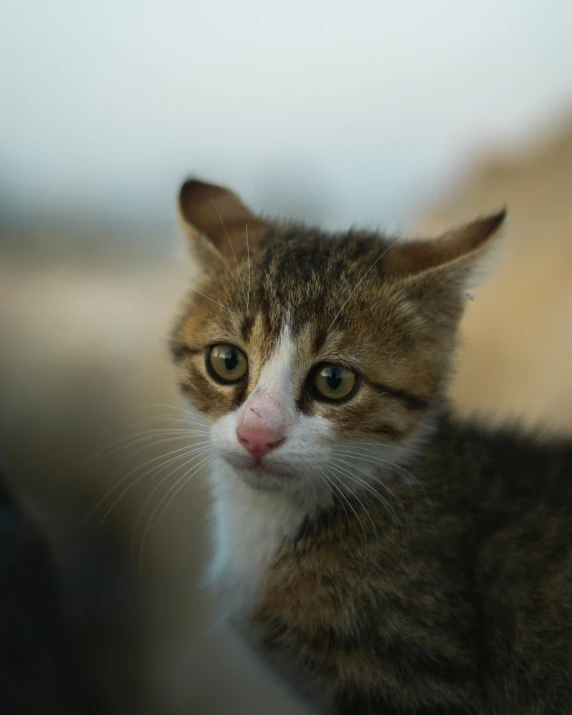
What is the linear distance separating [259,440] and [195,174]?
0.66 meters

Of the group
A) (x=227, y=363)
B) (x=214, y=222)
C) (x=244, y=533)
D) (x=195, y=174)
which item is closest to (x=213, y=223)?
(x=214, y=222)

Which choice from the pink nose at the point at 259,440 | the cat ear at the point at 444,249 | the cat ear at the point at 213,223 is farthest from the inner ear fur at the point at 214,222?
the pink nose at the point at 259,440

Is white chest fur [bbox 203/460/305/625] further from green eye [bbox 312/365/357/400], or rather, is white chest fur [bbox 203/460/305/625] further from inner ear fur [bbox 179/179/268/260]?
inner ear fur [bbox 179/179/268/260]

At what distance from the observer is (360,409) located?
3.11 ft

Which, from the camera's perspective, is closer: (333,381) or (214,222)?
(333,381)

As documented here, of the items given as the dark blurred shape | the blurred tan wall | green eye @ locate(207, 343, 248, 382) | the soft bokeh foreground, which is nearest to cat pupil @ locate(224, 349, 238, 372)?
green eye @ locate(207, 343, 248, 382)

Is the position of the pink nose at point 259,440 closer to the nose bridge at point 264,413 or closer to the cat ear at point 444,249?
the nose bridge at point 264,413

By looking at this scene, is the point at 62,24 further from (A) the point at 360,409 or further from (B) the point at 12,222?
(A) the point at 360,409

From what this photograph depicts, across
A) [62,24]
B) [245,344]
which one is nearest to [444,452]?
[245,344]

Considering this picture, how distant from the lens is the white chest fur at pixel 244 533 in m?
1.05

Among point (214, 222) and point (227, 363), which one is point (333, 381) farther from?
point (214, 222)

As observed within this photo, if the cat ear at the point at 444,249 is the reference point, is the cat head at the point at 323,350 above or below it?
below

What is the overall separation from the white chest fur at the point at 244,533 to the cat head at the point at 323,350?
0.22 ft

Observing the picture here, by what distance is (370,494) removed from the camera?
3.38 ft
